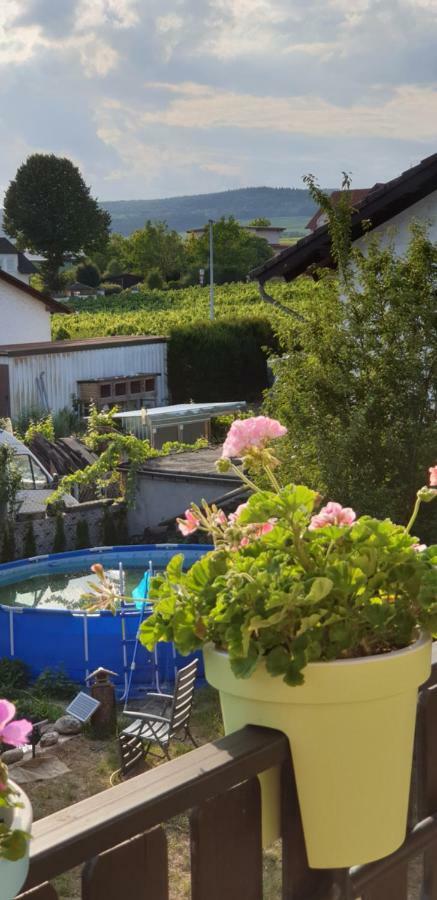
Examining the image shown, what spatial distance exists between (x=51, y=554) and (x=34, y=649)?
4023 mm

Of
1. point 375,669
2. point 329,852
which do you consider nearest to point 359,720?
point 375,669

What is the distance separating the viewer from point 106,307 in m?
68.3

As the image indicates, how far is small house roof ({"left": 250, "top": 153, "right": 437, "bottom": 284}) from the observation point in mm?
11404

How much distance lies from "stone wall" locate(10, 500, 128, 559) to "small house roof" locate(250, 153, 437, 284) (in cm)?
756

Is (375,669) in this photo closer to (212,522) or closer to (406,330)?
(212,522)

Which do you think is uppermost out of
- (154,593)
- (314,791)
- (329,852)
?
(154,593)

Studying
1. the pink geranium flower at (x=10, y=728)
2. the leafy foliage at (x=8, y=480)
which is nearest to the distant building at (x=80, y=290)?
the leafy foliage at (x=8, y=480)

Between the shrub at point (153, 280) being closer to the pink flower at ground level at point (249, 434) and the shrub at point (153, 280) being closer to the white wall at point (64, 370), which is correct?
the white wall at point (64, 370)

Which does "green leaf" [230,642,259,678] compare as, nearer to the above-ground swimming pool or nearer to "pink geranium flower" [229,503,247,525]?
"pink geranium flower" [229,503,247,525]

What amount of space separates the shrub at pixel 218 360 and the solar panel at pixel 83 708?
76.5 feet

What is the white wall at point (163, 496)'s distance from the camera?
19.0m

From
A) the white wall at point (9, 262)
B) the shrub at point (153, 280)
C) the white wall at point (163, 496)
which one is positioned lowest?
the white wall at point (163, 496)

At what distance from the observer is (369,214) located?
11766mm

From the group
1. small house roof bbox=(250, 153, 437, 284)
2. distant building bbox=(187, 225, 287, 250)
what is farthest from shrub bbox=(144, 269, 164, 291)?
small house roof bbox=(250, 153, 437, 284)
